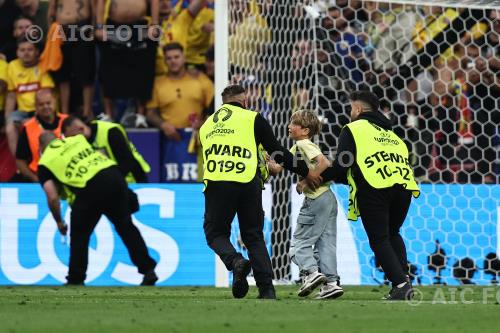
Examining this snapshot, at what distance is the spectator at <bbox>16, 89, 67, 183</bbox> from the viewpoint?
14.1 meters

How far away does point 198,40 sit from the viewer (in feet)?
50.8

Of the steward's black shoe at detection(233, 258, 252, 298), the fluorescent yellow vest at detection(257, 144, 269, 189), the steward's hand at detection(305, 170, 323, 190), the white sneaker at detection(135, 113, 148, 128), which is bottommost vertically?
the steward's black shoe at detection(233, 258, 252, 298)

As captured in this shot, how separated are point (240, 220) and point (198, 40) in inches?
264

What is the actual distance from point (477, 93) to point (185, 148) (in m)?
3.72

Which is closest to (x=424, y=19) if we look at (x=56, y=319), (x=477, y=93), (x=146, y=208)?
(x=477, y=93)

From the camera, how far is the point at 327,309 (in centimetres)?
779

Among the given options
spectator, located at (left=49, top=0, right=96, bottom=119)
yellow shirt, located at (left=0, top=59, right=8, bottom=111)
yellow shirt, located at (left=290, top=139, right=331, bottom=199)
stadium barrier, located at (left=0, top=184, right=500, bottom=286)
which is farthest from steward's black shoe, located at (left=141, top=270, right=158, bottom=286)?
yellow shirt, located at (left=0, top=59, right=8, bottom=111)

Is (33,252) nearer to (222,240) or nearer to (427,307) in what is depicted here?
(222,240)

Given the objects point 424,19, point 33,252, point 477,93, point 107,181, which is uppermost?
point 424,19

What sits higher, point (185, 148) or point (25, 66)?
point (25, 66)

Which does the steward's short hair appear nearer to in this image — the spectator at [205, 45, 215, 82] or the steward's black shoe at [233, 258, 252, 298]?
the steward's black shoe at [233, 258, 252, 298]

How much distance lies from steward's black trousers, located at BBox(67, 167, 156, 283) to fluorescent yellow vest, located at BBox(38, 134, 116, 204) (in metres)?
0.10

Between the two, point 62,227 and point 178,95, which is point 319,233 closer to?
point 62,227

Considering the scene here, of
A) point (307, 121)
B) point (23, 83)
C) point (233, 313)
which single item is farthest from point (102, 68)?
point (233, 313)
